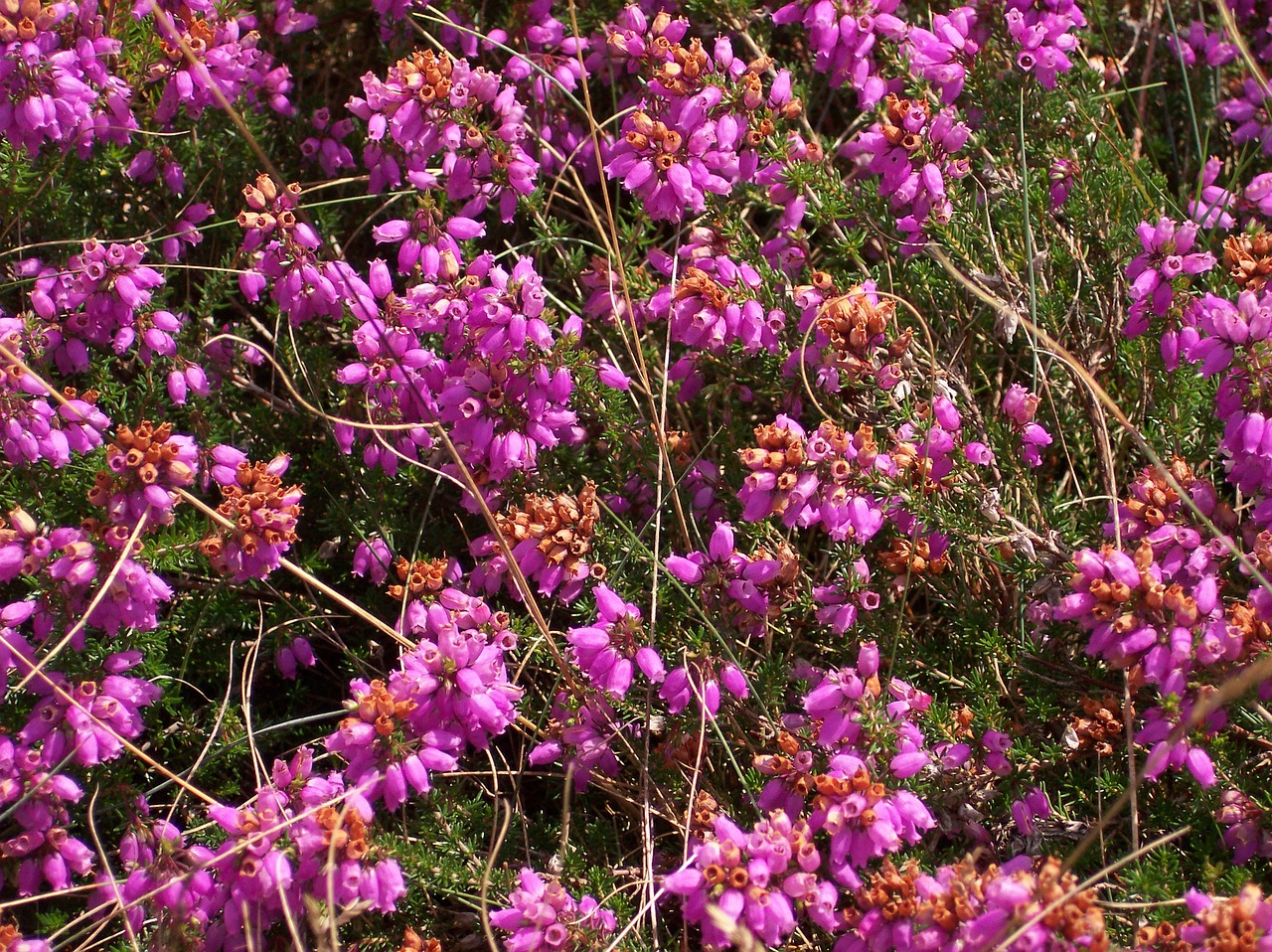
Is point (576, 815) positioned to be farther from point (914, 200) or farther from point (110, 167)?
point (110, 167)

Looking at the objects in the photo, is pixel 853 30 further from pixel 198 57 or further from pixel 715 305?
pixel 198 57

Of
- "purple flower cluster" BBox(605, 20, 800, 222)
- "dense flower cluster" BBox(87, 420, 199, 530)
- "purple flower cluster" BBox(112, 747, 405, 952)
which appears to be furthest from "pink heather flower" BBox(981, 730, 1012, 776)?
"dense flower cluster" BBox(87, 420, 199, 530)

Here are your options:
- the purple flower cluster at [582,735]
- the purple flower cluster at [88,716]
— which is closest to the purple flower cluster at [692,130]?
the purple flower cluster at [582,735]

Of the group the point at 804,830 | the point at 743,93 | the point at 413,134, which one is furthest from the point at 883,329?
the point at 413,134

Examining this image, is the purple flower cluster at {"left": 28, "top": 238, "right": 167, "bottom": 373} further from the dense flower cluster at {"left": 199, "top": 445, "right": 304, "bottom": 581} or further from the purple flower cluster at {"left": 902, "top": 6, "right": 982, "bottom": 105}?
the purple flower cluster at {"left": 902, "top": 6, "right": 982, "bottom": 105}

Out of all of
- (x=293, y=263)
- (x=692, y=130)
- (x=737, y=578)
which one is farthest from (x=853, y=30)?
(x=293, y=263)

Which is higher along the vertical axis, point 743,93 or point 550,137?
point 743,93
